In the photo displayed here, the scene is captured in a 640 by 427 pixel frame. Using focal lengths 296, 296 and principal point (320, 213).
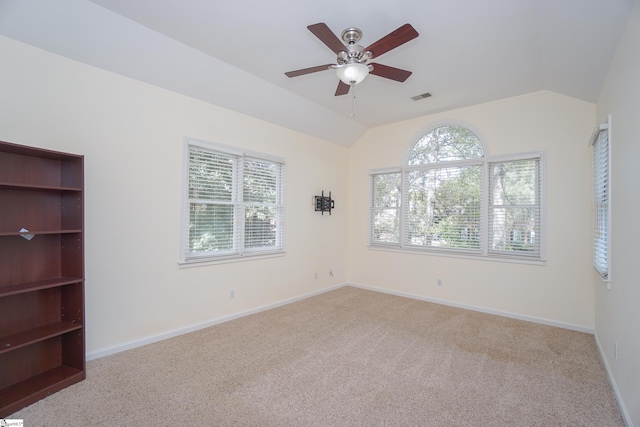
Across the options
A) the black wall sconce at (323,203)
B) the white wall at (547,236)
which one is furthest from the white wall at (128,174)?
the white wall at (547,236)

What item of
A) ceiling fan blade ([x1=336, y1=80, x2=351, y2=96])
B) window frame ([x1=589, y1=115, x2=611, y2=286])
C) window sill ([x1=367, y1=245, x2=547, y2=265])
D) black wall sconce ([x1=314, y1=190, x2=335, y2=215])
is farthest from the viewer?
black wall sconce ([x1=314, y1=190, x2=335, y2=215])

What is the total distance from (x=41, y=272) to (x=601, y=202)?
207 inches

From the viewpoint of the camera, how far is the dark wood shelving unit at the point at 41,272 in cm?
228

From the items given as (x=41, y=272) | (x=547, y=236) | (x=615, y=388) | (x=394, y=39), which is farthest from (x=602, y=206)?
(x=41, y=272)

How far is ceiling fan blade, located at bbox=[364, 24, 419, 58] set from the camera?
1975 mm

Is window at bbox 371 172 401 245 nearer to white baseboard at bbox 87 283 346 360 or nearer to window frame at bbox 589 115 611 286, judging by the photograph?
white baseboard at bbox 87 283 346 360

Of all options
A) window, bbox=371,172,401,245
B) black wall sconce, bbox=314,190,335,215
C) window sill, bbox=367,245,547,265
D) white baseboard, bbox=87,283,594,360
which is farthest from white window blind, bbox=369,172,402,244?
white baseboard, bbox=87,283,594,360

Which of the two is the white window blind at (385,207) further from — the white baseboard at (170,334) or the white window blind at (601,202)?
the white window blind at (601,202)

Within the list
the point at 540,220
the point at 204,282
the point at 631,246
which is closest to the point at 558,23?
the point at 631,246

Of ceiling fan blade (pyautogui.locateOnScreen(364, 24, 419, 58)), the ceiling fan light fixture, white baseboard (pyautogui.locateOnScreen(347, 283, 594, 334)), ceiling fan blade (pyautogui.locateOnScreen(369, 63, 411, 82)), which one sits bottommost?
white baseboard (pyautogui.locateOnScreen(347, 283, 594, 334))

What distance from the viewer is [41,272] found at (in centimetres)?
249

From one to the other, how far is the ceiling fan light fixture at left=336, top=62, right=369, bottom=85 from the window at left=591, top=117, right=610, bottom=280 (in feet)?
7.64

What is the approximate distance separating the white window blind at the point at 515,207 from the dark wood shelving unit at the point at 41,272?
16.2 feet

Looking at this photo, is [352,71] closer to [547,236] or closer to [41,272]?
[41,272]
